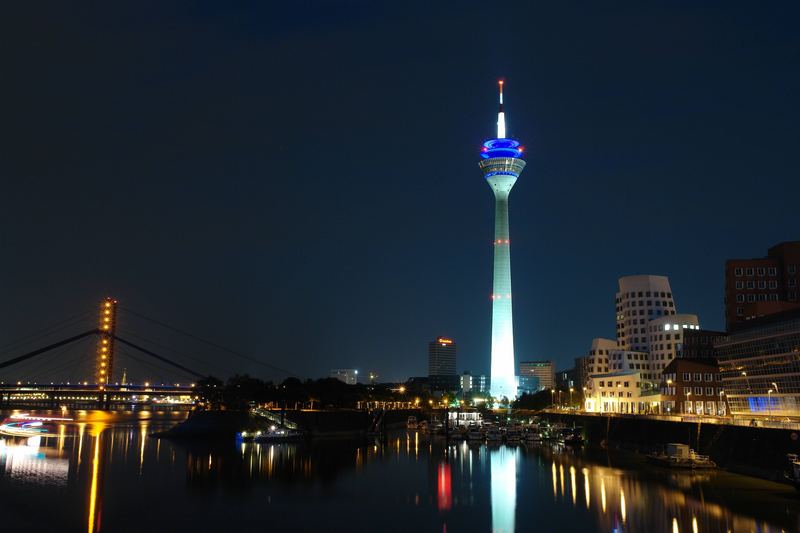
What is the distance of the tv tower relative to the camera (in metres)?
179

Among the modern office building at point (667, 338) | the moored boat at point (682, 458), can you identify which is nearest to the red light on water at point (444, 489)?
the moored boat at point (682, 458)

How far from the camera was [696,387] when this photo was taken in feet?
292

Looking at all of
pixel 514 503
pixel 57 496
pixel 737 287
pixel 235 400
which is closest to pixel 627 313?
pixel 737 287

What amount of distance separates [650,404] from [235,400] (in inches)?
2197

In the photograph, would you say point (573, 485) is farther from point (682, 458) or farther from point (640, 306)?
point (640, 306)

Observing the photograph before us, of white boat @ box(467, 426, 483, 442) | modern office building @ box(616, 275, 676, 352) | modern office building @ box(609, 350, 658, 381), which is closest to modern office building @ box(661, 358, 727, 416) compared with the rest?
white boat @ box(467, 426, 483, 442)

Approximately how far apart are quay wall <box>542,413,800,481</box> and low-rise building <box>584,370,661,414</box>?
28.0m

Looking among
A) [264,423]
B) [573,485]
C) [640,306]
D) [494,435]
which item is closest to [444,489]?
[573,485]

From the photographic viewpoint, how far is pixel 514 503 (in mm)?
44562

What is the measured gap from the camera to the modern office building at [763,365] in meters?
67.4

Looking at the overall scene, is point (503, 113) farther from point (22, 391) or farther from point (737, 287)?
point (22, 391)

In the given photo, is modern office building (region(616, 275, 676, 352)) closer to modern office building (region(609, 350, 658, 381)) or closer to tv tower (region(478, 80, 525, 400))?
modern office building (region(609, 350, 658, 381))

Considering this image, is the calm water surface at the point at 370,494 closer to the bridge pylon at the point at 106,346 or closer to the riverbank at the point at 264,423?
the riverbank at the point at 264,423

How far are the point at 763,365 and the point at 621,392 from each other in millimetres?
41860
